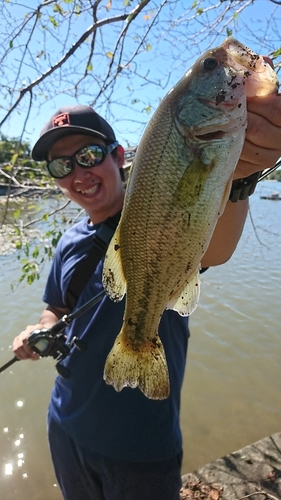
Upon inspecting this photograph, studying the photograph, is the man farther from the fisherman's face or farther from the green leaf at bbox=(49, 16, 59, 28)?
the green leaf at bbox=(49, 16, 59, 28)

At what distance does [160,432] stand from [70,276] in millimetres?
1178

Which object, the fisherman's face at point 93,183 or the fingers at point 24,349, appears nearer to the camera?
the fisherman's face at point 93,183

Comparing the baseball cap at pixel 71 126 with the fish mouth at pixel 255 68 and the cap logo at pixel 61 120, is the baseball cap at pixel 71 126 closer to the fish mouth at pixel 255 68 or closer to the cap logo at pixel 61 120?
the cap logo at pixel 61 120

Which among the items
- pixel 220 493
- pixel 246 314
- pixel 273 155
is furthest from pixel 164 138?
pixel 246 314

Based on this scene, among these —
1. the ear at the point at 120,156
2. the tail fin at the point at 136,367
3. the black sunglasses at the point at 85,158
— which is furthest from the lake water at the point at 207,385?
the tail fin at the point at 136,367

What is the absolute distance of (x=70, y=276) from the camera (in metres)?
2.51

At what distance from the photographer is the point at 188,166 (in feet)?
4.17

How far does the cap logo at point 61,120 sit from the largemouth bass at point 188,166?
4.52ft

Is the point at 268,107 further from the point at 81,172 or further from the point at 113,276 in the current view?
the point at 81,172

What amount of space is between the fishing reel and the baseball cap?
1.41 metres

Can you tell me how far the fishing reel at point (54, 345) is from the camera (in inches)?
92.0

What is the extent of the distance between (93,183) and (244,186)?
132cm

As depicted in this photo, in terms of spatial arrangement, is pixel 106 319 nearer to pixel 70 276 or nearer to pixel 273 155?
pixel 70 276

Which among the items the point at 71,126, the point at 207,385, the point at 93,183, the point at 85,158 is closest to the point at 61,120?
the point at 71,126
